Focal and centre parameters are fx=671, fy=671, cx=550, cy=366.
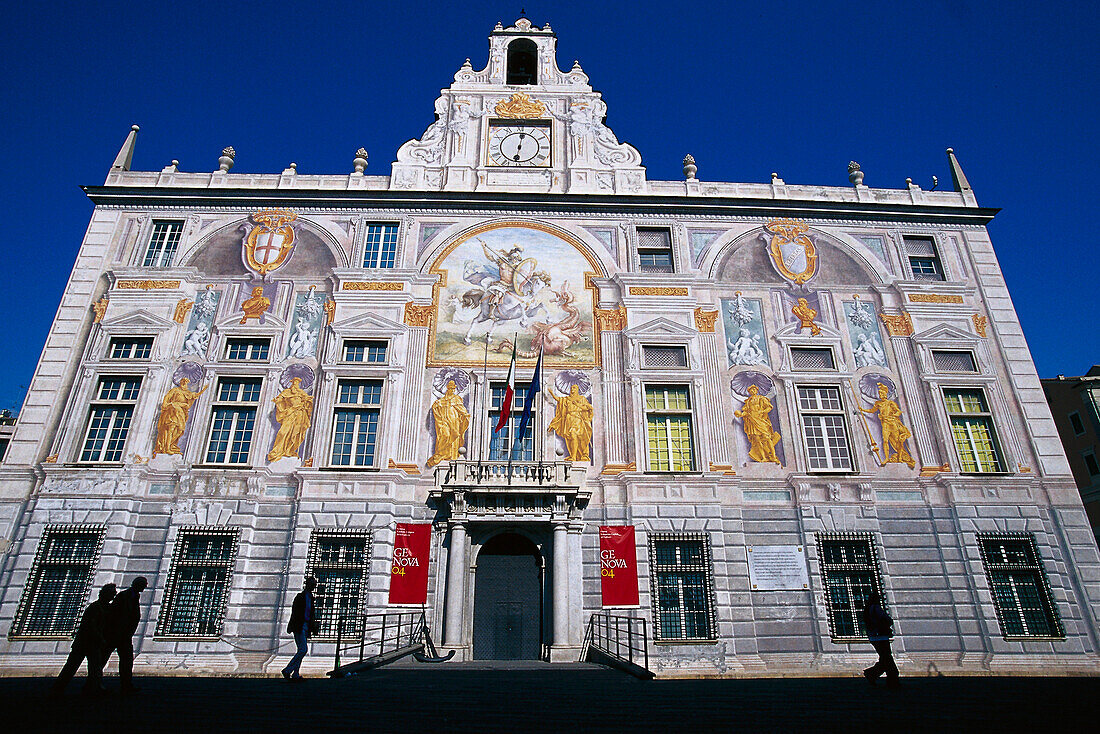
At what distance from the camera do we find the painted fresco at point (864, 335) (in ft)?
75.3

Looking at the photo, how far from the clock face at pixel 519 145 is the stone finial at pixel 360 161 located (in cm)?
492

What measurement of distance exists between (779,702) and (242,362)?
18.7 meters

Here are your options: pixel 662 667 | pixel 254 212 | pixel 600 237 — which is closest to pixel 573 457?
pixel 662 667

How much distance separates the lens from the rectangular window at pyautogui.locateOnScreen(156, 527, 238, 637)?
734 inches

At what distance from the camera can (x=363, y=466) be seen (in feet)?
66.9

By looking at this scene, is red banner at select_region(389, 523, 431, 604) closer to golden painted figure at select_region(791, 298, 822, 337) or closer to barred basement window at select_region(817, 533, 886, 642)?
barred basement window at select_region(817, 533, 886, 642)

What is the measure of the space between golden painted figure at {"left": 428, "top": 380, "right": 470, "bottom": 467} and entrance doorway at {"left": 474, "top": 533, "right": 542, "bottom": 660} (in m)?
2.98

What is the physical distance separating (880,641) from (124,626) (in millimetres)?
13334

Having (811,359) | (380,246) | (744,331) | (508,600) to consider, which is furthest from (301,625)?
(811,359)

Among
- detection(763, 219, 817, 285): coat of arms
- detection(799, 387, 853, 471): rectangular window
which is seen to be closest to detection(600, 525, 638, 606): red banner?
detection(799, 387, 853, 471): rectangular window

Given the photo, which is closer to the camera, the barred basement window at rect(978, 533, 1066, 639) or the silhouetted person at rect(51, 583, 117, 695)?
the silhouetted person at rect(51, 583, 117, 695)

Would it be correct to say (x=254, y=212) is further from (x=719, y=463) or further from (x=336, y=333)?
(x=719, y=463)

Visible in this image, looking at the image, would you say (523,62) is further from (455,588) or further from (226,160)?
(455,588)

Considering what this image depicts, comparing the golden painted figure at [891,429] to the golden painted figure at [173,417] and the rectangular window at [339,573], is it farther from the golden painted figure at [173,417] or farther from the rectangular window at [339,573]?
the golden painted figure at [173,417]
